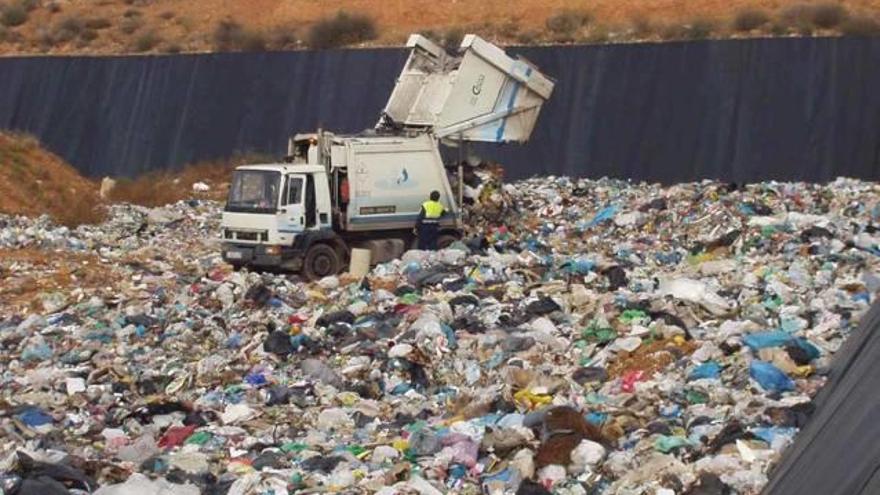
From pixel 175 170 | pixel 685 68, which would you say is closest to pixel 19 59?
pixel 175 170

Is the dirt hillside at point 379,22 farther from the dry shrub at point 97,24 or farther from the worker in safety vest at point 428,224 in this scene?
the worker in safety vest at point 428,224

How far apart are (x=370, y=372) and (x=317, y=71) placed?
19380mm

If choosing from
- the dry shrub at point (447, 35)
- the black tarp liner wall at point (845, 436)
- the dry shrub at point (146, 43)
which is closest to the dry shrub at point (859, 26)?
the dry shrub at point (447, 35)

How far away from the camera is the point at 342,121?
30.2 m

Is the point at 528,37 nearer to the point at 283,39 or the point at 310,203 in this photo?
the point at 283,39

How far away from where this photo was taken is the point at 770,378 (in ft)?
32.1

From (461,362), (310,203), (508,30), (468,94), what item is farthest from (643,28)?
(461,362)

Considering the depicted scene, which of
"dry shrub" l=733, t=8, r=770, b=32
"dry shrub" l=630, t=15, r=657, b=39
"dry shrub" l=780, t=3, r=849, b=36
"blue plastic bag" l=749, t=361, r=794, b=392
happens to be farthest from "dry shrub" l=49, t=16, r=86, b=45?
"blue plastic bag" l=749, t=361, r=794, b=392

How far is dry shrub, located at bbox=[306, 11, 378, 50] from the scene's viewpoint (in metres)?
44.1

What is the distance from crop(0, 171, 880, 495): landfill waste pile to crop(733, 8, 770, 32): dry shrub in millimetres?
19348

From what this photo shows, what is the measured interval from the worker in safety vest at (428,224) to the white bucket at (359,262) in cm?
73

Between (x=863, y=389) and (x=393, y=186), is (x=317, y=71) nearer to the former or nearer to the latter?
(x=393, y=186)

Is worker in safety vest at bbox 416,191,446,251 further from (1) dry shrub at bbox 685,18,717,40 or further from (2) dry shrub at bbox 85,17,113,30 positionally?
(2) dry shrub at bbox 85,17,113,30

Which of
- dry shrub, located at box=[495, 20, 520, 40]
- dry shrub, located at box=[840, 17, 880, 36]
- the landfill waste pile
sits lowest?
the landfill waste pile
